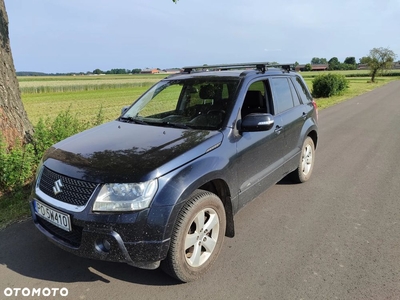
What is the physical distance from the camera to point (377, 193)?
4660mm

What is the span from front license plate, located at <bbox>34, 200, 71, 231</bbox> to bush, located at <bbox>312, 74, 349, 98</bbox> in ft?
80.3

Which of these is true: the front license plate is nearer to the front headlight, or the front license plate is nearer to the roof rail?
the front headlight

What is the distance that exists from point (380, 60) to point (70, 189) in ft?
217

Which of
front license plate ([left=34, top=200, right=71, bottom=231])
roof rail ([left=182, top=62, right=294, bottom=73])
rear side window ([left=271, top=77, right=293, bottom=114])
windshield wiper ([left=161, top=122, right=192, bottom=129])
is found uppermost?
roof rail ([left=182, top=62, right=294, bottom=73])

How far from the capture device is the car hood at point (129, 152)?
248 cm

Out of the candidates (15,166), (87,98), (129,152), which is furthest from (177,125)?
(87,98)

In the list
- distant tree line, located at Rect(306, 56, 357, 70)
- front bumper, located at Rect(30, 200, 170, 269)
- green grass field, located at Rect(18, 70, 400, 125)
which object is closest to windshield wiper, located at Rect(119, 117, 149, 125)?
front bumper, located at Rect(30, 200, 170, 269)

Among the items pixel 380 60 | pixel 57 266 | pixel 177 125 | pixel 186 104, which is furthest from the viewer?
pixel 380 60

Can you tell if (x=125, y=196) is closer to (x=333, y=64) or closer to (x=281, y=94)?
Result: (x=281, y=94)

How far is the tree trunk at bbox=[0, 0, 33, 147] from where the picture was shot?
5145 mm

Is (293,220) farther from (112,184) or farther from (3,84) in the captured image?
(3,84)

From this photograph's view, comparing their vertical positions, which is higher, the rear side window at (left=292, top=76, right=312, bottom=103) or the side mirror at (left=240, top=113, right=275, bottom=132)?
the rear side window at (left=292, top=76, right=312, bottom=103)

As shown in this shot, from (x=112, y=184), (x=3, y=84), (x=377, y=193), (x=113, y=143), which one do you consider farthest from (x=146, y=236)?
(x=3, y=84)
